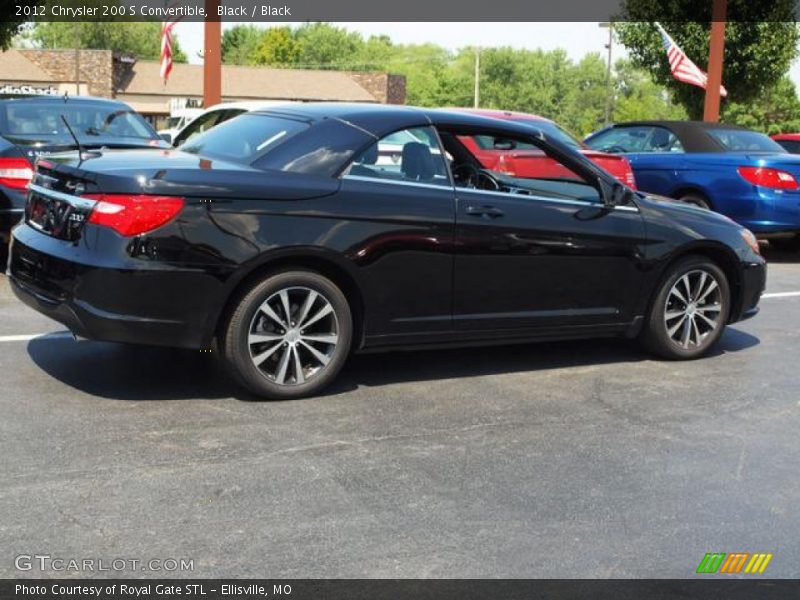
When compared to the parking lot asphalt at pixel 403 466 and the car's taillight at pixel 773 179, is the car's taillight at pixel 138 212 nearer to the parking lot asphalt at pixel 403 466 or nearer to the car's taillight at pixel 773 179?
the parking lot asphalt at pixel 403 466

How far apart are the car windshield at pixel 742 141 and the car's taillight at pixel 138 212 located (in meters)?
8.68

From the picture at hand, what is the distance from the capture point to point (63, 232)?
5.38 metres

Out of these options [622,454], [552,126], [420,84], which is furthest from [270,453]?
[420,84]

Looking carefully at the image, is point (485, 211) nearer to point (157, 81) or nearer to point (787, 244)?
point (787, 244)

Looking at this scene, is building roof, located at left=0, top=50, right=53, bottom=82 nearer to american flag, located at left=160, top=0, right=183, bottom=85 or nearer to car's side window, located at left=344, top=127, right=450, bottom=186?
american flag, located at left=160, top=0, right=183, bottom=85

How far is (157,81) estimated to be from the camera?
2657 inches

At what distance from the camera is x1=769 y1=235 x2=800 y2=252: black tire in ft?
45.3

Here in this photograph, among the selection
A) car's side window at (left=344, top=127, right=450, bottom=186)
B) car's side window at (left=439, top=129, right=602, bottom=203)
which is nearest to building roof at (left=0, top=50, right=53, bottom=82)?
car's side window at (left=439, top=129, right=602, bottom=203)

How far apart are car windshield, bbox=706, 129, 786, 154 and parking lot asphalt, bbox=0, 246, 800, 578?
20.6ft

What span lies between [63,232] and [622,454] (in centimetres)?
302

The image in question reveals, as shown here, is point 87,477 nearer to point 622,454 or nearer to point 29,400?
point 29,400

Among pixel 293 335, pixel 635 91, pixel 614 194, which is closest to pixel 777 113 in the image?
pixel 614 194

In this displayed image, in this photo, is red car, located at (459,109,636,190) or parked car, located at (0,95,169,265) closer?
red car, located at (459,109,636,190)
